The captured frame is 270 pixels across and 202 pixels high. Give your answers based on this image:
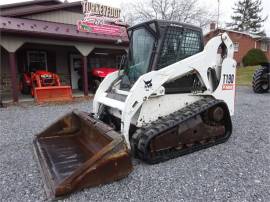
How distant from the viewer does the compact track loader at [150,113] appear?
9.59ft

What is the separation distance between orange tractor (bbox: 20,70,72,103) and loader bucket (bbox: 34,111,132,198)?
5.56m

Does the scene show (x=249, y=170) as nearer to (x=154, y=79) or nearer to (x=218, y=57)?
(x=154, y=79)

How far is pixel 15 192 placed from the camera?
2.75m

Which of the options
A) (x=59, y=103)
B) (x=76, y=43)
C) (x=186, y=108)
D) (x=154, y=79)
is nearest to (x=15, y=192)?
(x=154, y=79)

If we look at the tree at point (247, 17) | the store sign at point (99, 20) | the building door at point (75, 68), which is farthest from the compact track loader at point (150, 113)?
the tree at point (247, 17)

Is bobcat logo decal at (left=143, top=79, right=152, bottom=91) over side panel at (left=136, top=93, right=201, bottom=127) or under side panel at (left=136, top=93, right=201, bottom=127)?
over

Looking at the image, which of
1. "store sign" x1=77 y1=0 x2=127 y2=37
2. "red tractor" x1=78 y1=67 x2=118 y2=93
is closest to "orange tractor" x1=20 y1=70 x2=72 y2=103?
"red tractor" x1=78 y1=67 x2=118 y2=93

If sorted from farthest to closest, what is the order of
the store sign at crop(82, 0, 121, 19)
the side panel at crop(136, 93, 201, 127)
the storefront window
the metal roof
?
the store sign at crop(82, 0, 121, 19) < the storefront window < the metal roof < the side panel at crop(136, 93, 201, 127)

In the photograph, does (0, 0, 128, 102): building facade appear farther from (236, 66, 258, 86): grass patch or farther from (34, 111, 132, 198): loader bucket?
(236, 66, 258, 86): grass patch

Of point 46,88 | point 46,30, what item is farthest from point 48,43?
point 46,88

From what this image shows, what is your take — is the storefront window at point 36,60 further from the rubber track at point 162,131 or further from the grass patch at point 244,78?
the grass patch at point 244,78

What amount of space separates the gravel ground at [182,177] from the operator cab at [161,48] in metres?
1.25

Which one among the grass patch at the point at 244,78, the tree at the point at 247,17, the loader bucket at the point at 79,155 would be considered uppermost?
the tree at the point at 247,17

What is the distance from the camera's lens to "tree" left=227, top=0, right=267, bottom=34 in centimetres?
4650
